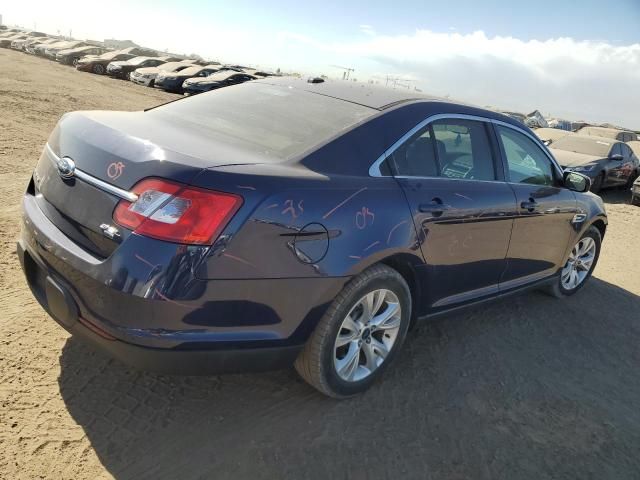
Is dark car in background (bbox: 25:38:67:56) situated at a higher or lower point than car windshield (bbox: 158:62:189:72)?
lower

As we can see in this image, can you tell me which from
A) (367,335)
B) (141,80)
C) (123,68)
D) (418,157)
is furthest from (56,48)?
(367,335)

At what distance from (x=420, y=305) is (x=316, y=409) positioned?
0.91m

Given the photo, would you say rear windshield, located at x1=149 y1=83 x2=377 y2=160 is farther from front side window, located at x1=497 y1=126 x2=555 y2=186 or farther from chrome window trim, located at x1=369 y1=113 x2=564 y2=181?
front side window, located at x1=497 y1=126 x2=555 y2=186

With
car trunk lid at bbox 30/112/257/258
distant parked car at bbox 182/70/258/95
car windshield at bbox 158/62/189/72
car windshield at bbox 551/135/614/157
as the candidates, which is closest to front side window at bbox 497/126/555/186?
car trunk lid at bbox 30/112/257/258

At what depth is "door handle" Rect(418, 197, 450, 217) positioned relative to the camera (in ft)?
9.65

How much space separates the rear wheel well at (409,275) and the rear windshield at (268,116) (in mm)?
768

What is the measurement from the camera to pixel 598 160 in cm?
1153

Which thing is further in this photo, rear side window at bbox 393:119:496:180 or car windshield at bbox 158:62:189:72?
car windshield at bbox 158:62:189:72

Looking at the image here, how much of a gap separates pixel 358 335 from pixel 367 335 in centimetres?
8

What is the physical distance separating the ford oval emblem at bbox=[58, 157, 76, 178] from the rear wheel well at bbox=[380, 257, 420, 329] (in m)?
1.61

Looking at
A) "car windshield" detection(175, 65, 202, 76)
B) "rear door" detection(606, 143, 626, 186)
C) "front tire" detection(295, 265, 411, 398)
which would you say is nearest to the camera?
"front tire" detection(295, 265, 411, 398)

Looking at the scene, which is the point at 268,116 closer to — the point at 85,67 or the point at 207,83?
the point at 207,83

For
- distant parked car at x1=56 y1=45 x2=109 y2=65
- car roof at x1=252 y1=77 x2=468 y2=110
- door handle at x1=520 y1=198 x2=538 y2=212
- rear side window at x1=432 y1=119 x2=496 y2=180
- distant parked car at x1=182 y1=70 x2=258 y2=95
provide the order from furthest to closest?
1. distant parked car at x1=56 y1=45 x2=109 y2=65
2. distant parked car at x1=182 y1=70 x2=258 y2=95
3. door handle at x1=520 y1=198 x2=538 y2=212
4. rear side window at x1=432 y1=119 x2=496 y2=180
5. car roof at x1=252 y1=77 x2=468 y2=110

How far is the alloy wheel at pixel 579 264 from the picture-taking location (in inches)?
198
